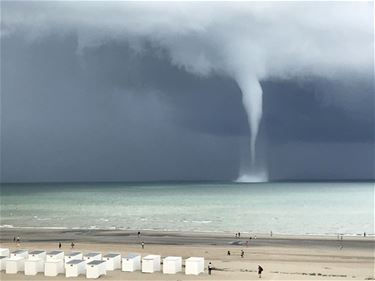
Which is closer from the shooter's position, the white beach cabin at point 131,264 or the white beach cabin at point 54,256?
the white beach cabin at point 54,256

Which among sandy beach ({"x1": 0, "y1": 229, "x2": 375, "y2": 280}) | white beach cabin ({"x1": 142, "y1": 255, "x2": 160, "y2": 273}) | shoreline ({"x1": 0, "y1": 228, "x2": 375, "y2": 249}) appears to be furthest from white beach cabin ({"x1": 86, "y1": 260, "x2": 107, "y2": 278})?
shoreline ({"x1": 0, "y1": 228, "x2": 375, "y2": 249})

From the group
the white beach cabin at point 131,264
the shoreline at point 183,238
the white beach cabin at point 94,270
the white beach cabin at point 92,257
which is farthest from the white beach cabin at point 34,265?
the shoreline at point 183,238

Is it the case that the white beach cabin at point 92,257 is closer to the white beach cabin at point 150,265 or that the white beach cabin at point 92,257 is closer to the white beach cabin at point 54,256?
the white beach cabin at point 54,256

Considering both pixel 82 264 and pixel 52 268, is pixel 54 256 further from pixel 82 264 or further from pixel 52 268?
pixel 82 264

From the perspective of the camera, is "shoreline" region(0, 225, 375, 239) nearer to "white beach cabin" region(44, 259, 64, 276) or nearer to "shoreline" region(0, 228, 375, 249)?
"shoreline" region(0, 228, 375, 249)

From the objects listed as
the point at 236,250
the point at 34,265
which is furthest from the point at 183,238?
the point at 34,265

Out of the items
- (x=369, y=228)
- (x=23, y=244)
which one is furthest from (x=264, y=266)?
(x=369, y=228)

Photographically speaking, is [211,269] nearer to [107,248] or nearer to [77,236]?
[107,248]
